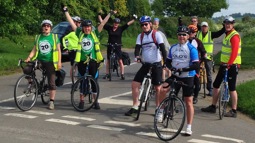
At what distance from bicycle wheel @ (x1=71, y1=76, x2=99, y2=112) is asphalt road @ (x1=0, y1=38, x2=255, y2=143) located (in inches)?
6.1

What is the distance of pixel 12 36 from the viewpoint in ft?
63.3

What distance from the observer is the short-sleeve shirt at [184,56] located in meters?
7.80

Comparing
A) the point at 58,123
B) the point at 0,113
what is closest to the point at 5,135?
the point at 58,123

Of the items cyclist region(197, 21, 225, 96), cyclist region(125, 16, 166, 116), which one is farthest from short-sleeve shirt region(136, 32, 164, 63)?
cyclist region(197, 21, 225, 96)

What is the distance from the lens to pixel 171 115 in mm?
7746

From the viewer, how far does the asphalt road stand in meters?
7.45

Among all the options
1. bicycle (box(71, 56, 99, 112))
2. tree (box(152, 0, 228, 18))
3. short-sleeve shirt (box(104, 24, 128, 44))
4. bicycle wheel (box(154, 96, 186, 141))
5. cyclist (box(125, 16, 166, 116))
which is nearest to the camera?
bicycle wheel (box(154, 96, 186, 141))

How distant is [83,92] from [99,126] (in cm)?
160

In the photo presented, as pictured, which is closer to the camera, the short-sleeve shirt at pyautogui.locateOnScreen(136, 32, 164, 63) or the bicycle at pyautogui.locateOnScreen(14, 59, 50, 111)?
the short-sleeve shirt at pyautogui.locateOnScreen(136, 32, 164, 63)

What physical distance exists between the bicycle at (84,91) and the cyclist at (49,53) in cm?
51

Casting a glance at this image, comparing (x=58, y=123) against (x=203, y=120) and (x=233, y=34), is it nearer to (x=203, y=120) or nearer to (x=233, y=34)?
(x=203, y=120)

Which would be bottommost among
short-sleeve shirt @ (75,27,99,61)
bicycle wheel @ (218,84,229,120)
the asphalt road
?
the asphalt road

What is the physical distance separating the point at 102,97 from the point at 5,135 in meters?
4.18

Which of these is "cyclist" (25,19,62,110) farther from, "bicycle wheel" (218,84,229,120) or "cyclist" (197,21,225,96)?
"cyclist" (197,21,225,96)
